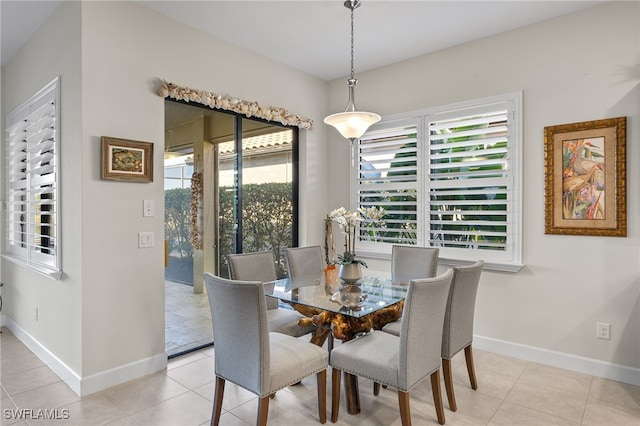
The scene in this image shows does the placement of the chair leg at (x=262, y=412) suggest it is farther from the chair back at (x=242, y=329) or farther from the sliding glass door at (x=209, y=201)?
the sliding glass door at (x=209, y=201)

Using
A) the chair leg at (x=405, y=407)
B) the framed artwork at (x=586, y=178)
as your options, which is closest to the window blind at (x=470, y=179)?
the framed artwork at (x=586, y=178)

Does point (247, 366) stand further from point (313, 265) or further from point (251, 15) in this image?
point (251, 15)

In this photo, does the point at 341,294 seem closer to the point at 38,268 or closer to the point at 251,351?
the point at 251,351

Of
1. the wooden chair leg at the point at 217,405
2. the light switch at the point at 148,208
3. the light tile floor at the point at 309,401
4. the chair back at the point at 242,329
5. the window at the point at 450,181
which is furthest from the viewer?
the window at the point at 450,181

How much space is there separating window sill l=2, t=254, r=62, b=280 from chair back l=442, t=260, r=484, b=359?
2.81m

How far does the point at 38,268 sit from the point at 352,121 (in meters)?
2.86

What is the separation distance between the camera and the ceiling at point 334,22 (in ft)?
9.70

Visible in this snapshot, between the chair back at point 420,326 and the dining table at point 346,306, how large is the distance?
0.31m

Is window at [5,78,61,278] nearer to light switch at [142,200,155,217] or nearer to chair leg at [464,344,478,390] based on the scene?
light switch at [142,200,155,217]

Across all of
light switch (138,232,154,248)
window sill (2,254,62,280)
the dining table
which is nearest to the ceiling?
light switch (138,232,154,248)

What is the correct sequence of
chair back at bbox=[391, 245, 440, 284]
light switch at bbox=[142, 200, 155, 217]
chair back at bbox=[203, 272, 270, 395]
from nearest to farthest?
chair back at bbox=[203, 272, 270, 395] < light switch at bbox=[142, 200, 155, 217] < chair back at bbox=[391, 245, 440, 284]

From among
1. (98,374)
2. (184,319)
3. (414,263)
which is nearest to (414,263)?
(414,263)

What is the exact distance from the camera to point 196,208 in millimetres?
3533

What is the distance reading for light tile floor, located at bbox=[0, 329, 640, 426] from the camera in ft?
7.73
